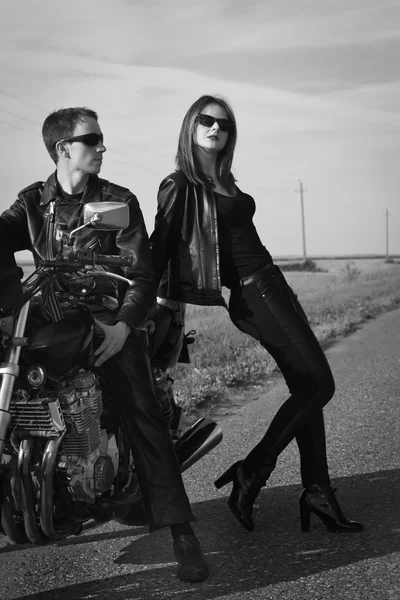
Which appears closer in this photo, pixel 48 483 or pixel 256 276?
pixel 48 483

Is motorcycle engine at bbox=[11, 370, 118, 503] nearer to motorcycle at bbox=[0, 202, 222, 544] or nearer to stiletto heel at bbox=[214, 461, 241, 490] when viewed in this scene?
motorcycle at bbox=[0, 202, 222, 544]

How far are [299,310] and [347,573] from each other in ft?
4.66

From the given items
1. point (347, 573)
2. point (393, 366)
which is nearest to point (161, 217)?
point (347, 573)

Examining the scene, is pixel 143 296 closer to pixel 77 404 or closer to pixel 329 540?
pixel 77 404

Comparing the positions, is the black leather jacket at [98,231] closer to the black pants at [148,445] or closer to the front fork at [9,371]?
the black pants at [148,445]

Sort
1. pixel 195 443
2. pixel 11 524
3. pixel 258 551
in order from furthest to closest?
pixel 195 443
pixel 258 551
pixel 11 524

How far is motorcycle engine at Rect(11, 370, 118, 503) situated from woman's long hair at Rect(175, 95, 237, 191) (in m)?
1.40

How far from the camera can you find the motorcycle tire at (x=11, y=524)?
366cm

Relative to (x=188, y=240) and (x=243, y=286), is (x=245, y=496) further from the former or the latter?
(x=188, y=240)

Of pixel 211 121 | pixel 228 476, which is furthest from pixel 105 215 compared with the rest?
pixel 228 476

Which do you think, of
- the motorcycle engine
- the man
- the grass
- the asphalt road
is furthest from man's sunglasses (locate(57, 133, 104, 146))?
the grass

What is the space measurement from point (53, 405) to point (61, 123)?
143 cm

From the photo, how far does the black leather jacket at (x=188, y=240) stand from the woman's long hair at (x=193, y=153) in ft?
0.17

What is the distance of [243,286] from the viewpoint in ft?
15.6
